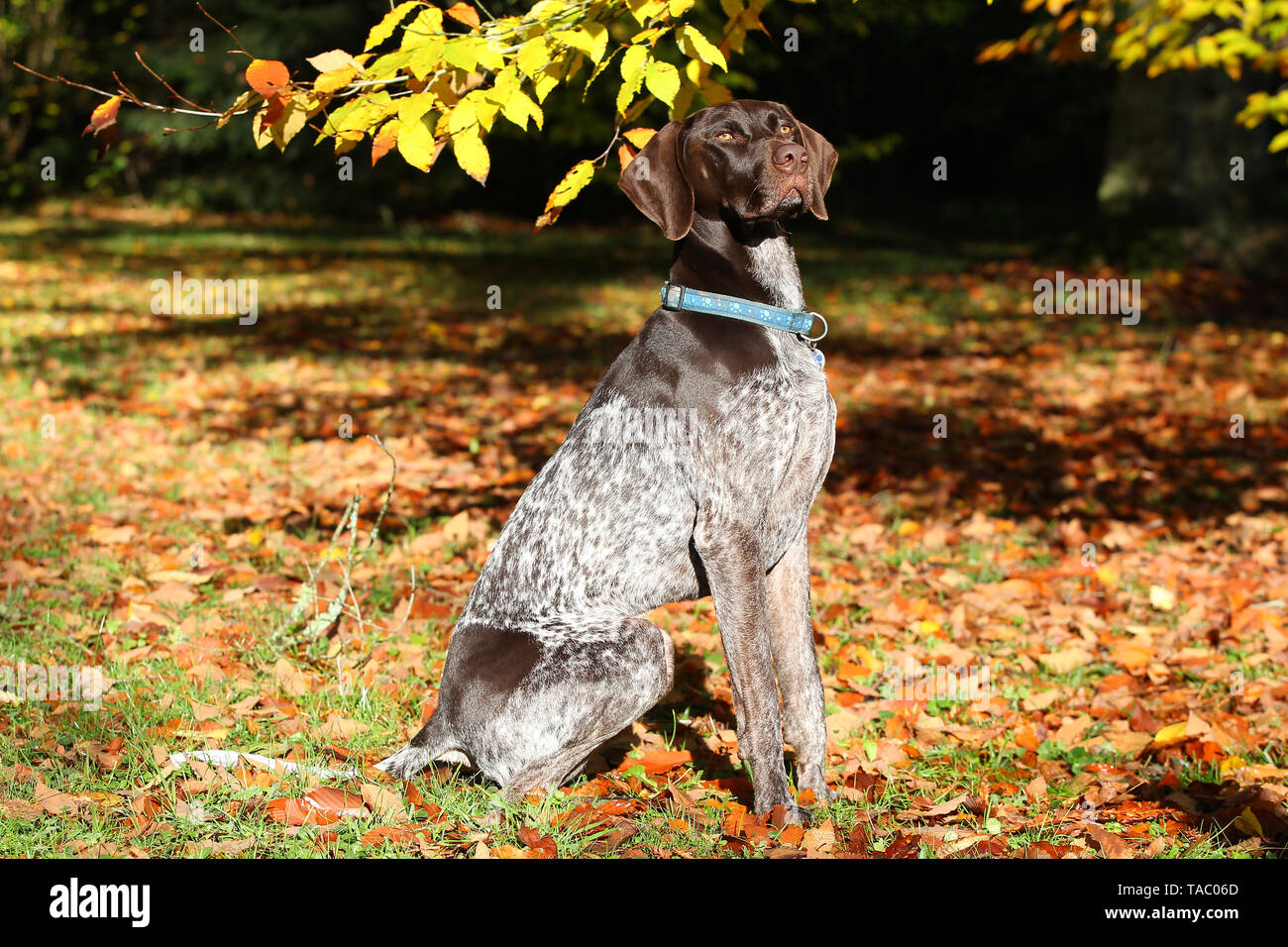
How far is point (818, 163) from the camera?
3.71m

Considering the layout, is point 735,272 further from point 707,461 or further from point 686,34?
point 686,34

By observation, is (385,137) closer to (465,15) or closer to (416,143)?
(416,143)

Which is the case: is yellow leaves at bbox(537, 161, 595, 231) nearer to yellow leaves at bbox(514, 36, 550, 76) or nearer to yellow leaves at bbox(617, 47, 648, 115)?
yellow leaves at bbox(617, 47, 648, 115)

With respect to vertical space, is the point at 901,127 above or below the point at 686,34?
above

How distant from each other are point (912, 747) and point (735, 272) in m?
1.81

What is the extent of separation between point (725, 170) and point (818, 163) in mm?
387

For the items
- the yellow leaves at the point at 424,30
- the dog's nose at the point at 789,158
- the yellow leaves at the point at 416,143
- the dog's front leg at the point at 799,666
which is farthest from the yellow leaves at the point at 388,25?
the dog's front leg at the point at 799,666

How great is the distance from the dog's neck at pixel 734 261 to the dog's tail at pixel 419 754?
5.14 feet

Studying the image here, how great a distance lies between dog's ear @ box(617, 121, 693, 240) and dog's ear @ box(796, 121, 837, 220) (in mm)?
393

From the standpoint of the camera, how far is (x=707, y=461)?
3426 mm

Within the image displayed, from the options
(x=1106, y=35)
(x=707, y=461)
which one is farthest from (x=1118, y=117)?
(x=707, y=461)

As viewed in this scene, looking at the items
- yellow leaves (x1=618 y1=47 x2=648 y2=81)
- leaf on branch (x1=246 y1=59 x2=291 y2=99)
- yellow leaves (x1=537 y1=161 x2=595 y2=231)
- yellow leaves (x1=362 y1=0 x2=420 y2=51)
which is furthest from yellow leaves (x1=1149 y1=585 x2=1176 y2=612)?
leaf on branch (x1=246 y1=59 x2=291 y2=99)

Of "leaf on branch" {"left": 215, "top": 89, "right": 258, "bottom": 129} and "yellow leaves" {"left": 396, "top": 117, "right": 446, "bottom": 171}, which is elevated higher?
"leaf on branch" {"left": 215, "top": 89, "right": 258, "bottom": 129}

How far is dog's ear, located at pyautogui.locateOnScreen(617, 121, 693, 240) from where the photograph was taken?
11.5 feet
